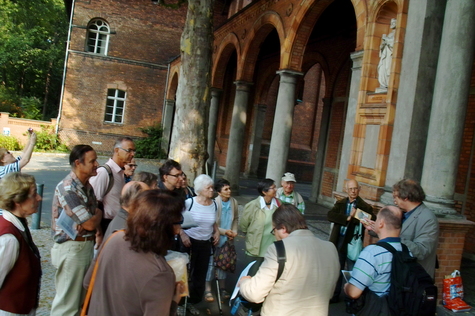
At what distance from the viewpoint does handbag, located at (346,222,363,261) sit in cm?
516

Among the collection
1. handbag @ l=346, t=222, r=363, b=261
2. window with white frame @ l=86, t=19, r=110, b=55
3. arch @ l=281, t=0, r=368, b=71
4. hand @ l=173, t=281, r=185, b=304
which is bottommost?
handbag @ l=346, t=222, r=363, b=261

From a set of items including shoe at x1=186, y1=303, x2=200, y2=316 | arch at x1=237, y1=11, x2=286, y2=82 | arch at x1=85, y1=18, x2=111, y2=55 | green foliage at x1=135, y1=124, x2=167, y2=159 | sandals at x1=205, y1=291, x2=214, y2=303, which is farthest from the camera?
arch at x1=85, y1=18, x2=111, y2=55

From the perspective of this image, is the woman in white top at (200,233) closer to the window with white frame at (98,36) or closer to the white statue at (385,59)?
the white statue at (385,59)

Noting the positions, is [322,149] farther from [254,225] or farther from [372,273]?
[372,273]

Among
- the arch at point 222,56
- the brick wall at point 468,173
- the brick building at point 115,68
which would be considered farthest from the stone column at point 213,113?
the brick building at point 115,68

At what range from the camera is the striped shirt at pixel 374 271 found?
283 centimetres

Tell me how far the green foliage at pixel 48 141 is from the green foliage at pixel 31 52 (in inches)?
252

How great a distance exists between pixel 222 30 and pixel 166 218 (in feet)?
49.7

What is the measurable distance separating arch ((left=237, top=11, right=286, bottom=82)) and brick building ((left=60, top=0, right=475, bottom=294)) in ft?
0.11

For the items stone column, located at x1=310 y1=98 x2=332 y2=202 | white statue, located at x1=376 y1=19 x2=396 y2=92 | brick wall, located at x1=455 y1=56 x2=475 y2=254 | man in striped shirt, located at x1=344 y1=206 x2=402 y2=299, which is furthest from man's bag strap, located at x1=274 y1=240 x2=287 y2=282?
stone column, located at x1=310 y1=98 x2=332 y2=202

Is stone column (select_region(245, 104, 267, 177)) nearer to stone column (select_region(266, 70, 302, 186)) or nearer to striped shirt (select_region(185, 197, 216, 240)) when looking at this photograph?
stone column (select_region(266, 70, 302, 186))

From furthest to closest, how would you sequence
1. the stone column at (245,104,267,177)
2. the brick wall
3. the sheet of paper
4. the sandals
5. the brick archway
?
the brick archway
the stone column at (245,104,267,177)
the brick wall
the sandals
the sheet of paper

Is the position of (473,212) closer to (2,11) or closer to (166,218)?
(166,218)

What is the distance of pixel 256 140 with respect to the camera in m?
21.2
